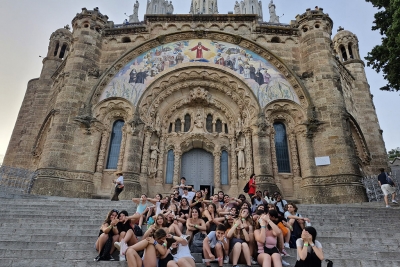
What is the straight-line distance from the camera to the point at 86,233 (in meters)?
5.98

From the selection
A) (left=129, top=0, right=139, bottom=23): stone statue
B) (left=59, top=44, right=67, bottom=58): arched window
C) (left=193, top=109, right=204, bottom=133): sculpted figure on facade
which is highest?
(left=129, top=0, right=139, bottom=23): stone statue

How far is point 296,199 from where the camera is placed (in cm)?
1279

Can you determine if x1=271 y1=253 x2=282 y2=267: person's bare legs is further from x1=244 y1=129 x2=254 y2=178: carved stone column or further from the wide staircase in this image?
x1=244 y1=129 x2=254 y2=178: carved stone column

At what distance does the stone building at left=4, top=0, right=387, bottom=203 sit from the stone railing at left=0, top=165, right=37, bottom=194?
0.53m

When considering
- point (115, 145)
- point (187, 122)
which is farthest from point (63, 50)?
point (187, 122)

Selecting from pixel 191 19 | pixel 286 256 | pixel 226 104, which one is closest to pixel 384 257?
pixel 286 256

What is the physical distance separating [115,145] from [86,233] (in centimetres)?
890

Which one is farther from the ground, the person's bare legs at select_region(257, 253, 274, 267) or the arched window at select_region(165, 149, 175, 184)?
the arched window at select_region(165, 149, 175, 184)

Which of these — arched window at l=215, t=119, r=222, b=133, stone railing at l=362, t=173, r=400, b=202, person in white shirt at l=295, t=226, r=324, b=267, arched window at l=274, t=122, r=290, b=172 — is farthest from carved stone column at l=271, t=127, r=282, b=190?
person in white shirt at l=295, t=226, r=324, b=267

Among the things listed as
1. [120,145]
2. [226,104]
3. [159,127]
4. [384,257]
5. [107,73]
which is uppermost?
[107,73]

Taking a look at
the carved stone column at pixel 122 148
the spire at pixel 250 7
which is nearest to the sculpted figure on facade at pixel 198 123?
the carved stone column at pixel 122 148

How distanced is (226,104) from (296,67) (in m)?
4.86

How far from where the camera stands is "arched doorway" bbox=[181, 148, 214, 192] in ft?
48.2

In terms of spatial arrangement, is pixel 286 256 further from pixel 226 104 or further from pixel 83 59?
pixel 83 59
